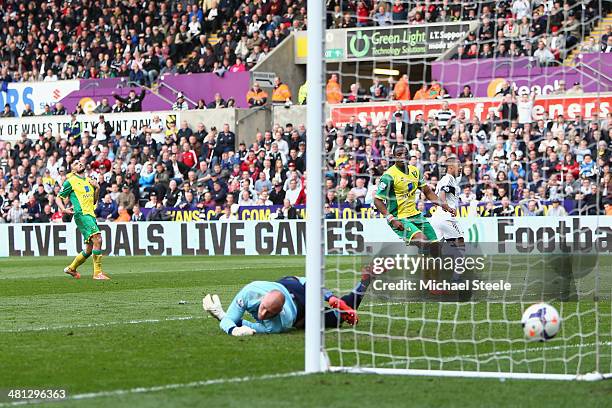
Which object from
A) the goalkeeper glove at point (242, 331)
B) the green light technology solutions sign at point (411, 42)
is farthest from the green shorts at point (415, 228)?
the goalkeeper glove at point (242, 331)

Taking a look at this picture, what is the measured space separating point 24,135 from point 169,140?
245 inches

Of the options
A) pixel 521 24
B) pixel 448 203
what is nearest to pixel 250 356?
pixel 521 24

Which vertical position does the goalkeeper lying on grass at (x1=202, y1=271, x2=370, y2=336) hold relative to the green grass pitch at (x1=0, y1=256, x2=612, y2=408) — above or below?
above

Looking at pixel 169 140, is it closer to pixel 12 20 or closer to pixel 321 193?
pixel 12 20

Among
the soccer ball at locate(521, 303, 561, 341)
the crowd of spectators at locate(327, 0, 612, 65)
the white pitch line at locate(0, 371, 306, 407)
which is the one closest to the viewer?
the white pitch line at locate(0, 371, 306, 407)

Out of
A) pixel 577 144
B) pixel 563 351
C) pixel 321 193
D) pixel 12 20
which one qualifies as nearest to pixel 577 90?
pixel 577 144

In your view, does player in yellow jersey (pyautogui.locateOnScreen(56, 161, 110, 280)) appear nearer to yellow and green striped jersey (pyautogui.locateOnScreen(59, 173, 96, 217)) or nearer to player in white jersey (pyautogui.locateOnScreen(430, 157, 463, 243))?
Answer: yellow and green striped jersey (pyautogui.locateOnScreen(59, 173, 96, 217))

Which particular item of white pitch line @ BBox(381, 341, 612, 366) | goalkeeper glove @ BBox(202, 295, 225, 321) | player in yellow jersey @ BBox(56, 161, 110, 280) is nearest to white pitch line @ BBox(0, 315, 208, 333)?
goalkeeper glove @ BBox(202, 295, 225, 321)

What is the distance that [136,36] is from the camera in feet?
130

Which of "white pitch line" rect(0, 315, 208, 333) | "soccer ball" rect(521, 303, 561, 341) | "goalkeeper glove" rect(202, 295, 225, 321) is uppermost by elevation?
"soccer ball" rect(521, 303, 561, 341)

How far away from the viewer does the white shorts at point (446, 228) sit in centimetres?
A: 1566

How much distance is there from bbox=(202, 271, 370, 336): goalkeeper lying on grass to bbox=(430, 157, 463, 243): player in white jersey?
15.8 feet

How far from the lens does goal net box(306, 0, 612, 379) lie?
8.77 meters

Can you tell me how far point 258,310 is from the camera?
1003cm
